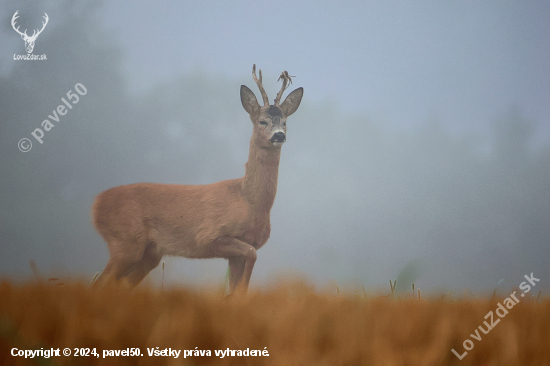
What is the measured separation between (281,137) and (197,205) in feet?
3.13

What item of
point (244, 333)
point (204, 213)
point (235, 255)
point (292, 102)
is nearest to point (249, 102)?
point (292, 102)

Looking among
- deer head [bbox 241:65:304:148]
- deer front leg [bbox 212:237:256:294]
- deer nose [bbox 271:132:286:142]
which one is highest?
deer head [bbox 241:65:304:148]

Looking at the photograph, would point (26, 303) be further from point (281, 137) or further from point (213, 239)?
point (281, 137)

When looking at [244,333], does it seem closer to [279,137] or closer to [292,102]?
[279,137]

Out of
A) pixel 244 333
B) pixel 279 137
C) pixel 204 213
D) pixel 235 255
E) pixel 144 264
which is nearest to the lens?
pixel 244 333

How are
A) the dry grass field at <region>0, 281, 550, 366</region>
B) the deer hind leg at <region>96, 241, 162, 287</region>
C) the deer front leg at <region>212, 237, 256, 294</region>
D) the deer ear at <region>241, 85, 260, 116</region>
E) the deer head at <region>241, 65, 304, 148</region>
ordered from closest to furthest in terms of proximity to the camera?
the dry grass field at <region>0, 281, 550, 366</region> → the deer front leg at <region>212, 237, 256, 294</region> → the deer hind leg at <region>96, 241, 162, 287</region> → the deer head at <region>241, 65, 304, 148</region> → the deer ear at <region>241, 85, 260, 116</region>


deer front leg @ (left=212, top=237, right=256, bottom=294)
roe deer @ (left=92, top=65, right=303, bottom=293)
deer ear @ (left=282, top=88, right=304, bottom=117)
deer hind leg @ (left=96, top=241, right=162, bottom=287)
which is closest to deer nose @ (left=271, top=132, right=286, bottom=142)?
roe deer @ (left=92, top=65, right=303, bottom=293)

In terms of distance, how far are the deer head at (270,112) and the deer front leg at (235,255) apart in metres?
0.89

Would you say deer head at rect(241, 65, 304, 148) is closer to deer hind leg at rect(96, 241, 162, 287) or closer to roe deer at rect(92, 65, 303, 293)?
roe deer at rect(92, 65, 303, 293)

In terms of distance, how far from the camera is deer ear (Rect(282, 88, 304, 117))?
3.48 m

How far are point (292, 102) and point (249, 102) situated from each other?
395mm

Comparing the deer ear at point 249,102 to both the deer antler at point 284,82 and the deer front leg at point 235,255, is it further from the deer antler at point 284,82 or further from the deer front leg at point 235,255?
the deer front leg at point 235,255

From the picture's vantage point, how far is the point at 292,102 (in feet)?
11.5

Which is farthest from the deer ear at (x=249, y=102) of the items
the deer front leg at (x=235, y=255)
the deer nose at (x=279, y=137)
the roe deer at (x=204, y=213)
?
the deer front leg at (x=235, y=255)
